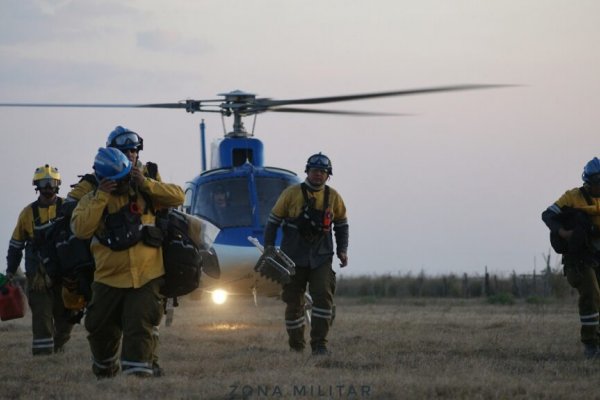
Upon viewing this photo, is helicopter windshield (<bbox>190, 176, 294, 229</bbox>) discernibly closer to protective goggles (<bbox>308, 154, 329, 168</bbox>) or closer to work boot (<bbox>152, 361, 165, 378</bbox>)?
protective goggles (<bbox>308, 154, 329, 168</bbox>)

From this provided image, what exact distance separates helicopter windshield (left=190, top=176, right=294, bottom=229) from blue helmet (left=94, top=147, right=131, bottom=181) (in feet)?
28.3

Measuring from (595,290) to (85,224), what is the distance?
19.6 feet

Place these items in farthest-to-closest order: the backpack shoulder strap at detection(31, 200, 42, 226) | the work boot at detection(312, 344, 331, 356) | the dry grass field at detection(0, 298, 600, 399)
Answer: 1. the backpack shoulder strap at detection(31, 200, 42, 226)
2. the work boot at detection(312, 344, 331, 356)
3. the dry grass field at detection(0, 298, 600, 399)

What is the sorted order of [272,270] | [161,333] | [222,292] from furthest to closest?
[222,292] < [161,333] < [272,270]

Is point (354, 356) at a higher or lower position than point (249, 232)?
lower

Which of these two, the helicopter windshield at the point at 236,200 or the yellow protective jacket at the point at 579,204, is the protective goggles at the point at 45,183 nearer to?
the helicopter windshield at the point at 236,200

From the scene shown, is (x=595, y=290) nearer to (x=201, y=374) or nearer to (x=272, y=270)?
(x=272, y=270)

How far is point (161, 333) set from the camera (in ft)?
59.4

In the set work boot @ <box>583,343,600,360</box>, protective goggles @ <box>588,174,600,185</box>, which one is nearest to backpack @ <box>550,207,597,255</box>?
protective goggles @ <box>588,174,600,185</box>

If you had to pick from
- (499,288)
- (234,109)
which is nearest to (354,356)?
(234,109)

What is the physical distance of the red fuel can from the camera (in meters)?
13.6

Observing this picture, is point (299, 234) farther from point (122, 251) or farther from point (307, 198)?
point (122, 251)

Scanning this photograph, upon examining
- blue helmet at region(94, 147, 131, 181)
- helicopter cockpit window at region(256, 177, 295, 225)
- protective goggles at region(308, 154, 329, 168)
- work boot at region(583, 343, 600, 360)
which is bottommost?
work boot at region(583, 343, 600, 360)

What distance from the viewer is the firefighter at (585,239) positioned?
540 inches
